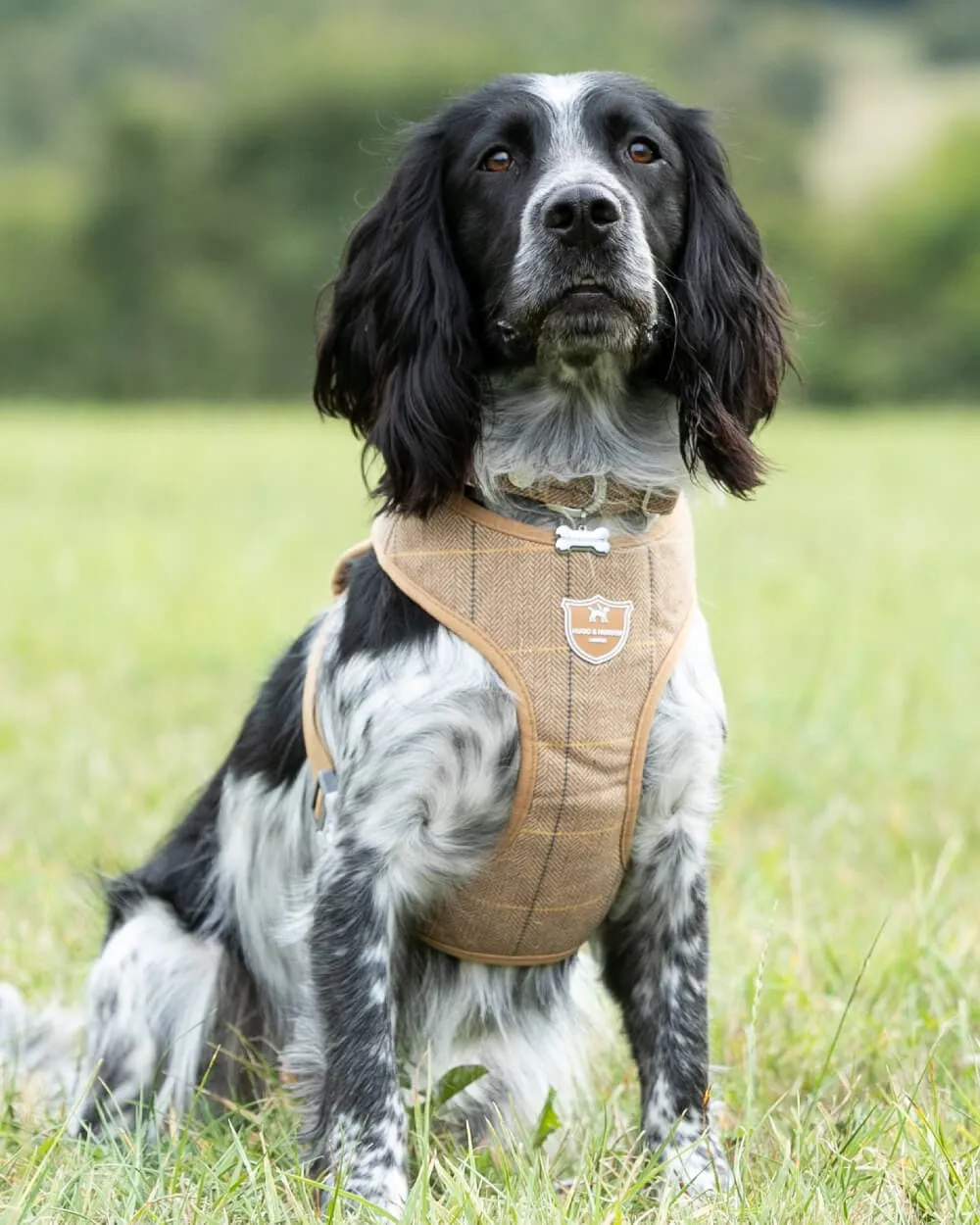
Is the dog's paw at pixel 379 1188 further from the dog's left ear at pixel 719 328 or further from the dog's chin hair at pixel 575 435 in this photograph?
the dog's left ear at pixel 719 328

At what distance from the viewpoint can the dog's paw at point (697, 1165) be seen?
3014 mm

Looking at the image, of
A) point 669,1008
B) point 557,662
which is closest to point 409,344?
point 557,662

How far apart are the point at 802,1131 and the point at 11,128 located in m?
57.1

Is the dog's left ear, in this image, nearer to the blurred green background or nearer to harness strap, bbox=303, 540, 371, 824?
harness strap, bbox=303, 540, 371, 824

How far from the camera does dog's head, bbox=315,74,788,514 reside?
320cm

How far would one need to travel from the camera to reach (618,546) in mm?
3252

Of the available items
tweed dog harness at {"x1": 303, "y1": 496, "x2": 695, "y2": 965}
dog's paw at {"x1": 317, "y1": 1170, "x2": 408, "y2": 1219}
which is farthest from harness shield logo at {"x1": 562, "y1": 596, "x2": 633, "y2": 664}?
dog's paw at {"x1": 317, "y1": 1170, "x2": 408, "y2": 1219}

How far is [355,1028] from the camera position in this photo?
124 inches

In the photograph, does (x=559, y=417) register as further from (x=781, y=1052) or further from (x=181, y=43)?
(x=181, y=43)

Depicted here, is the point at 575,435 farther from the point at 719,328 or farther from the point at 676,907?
the point at 676,907

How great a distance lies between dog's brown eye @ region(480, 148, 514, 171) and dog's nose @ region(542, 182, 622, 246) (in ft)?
0.84

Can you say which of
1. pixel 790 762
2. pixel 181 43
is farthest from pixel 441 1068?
pixel 181 43

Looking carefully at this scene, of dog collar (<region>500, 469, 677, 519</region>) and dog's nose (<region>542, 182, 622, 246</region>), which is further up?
dog's nose (<region>542, 182, 622, 246</region>)

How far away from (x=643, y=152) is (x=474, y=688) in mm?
1115
